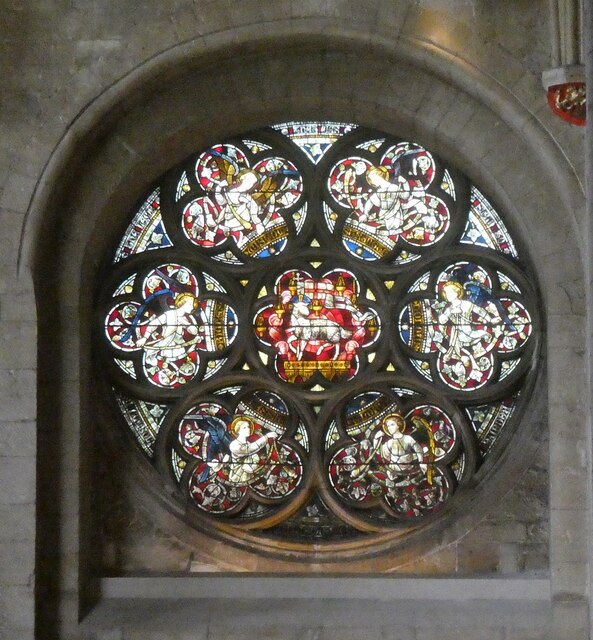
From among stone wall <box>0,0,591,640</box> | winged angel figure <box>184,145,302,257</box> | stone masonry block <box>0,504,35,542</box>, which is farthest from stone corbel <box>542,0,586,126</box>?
stone masonry block <box>0,504,35,542</box>

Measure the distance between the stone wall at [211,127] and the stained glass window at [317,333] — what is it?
15.9 inches

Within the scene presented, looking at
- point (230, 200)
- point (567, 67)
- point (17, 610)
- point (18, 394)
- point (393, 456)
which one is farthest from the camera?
point (230, 200)

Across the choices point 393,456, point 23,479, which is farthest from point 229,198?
point 23,479

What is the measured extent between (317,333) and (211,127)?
1.54 m

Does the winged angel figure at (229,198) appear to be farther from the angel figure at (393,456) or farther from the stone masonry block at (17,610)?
the stone masonry block at (17,610)

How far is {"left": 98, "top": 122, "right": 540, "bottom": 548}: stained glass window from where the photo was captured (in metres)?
10.6

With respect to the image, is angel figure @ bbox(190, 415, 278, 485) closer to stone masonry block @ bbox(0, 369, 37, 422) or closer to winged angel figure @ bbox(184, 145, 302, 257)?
winged angel figure @ bbox(184, 145, 302, 257)

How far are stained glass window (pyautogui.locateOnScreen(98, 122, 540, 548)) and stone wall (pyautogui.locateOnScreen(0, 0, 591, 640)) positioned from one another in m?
0.40

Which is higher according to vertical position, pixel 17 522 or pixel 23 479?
pixel 23 479

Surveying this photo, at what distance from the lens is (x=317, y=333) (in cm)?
1076

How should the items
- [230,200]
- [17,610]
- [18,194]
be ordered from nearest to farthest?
1. [17,610]
2. [18,194]
3. [230,200]

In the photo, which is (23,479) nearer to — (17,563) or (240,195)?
(17,563)

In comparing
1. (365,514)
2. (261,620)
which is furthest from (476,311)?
(261,620)

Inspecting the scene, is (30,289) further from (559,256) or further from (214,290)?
(559,256)
